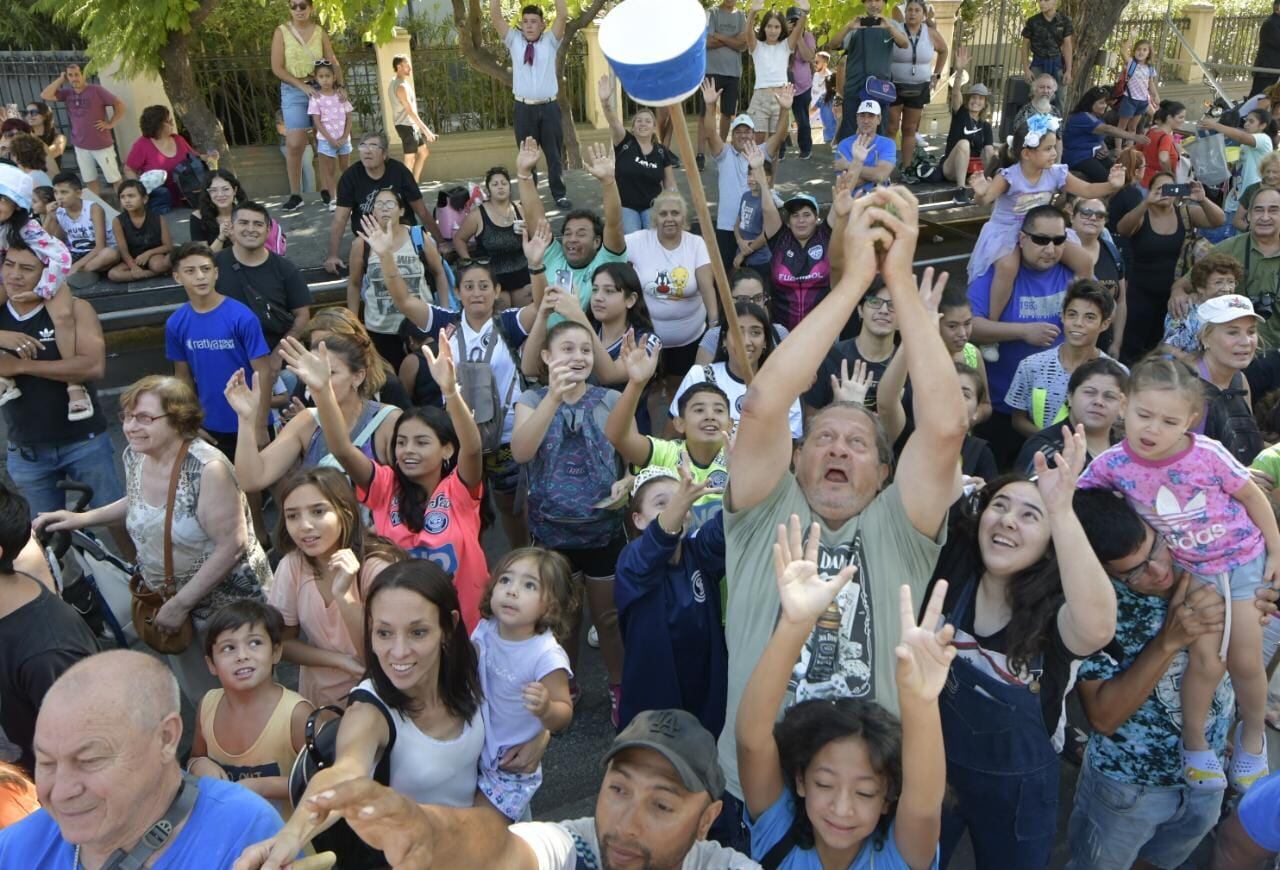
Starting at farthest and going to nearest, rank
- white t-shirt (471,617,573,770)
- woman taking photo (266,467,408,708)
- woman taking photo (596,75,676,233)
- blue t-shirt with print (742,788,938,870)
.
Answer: woman taking photo (596,75,676,233) < woman taking photo (266,467,408,708) < white t-shirt (471,617,573,770) < blue t-shirt with print (742,788,938,870)

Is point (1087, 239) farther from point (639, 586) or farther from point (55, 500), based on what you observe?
point (55, 500)

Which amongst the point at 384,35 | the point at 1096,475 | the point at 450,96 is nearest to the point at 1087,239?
the point at 1096,475

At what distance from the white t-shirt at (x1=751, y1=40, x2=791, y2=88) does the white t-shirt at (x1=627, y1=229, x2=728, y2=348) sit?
5.40 m

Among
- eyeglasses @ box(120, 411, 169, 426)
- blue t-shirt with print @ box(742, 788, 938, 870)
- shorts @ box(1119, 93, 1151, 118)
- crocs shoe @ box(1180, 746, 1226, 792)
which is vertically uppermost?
shorts @ box(1119, 93, 1151, 118)

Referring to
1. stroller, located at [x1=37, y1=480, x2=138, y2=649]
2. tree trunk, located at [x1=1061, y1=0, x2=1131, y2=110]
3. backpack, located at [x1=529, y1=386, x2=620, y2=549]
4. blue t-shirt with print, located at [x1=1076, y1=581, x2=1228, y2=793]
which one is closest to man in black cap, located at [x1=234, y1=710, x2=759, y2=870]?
blue t-shirt with print, located at [x1=1076, y1=581, x2=1228, y2=793]

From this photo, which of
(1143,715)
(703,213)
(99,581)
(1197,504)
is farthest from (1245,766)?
(99,581)

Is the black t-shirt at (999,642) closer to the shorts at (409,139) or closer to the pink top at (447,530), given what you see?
the pink top at (447,530)

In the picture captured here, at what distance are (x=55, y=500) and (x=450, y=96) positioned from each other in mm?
10503

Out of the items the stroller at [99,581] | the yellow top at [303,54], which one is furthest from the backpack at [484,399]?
the yellow top at [303,54]

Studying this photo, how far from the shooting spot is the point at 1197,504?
10.1 ft

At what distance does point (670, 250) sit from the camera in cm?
573

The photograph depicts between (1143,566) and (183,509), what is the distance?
3089 millimetres

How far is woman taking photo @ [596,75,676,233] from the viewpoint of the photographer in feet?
23.9

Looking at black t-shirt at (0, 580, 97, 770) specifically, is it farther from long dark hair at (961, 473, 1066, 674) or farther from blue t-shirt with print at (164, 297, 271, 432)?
long dark hair at (961, 473, 1066, 674)
